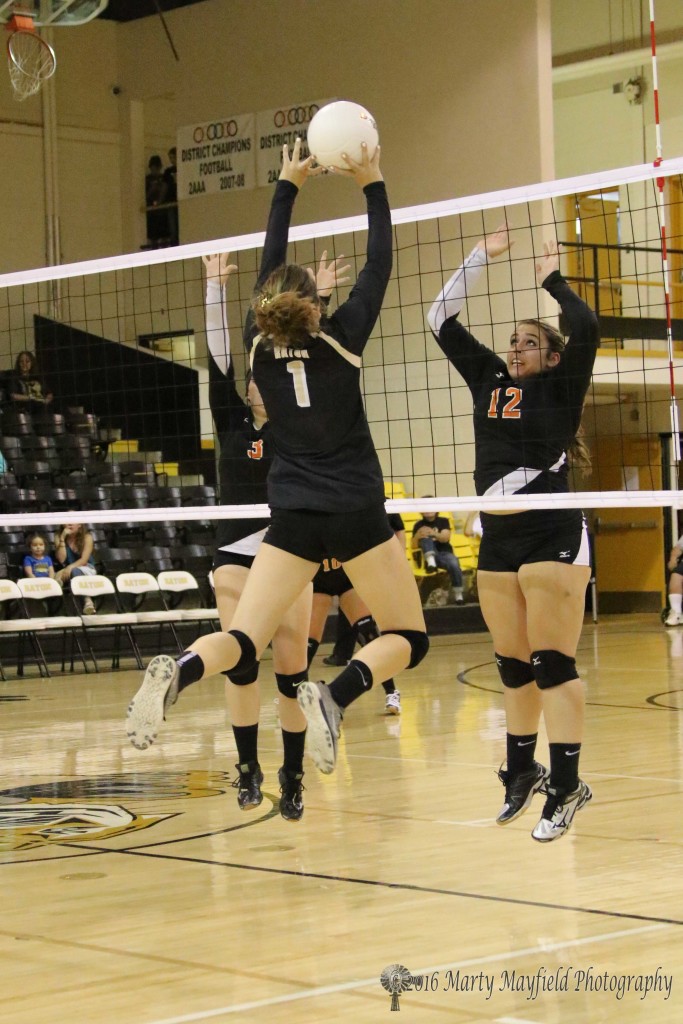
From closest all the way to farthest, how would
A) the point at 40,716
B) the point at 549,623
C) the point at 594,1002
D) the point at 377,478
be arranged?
the point at 594,1002 < the point at 377,478 < the point at 549,623 < the point at 40,716

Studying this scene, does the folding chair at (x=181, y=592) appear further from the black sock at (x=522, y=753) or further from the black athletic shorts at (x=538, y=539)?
the black athletic shorts at (x=538, y=539)

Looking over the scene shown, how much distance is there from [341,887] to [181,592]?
370 inches

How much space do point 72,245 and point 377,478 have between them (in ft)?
56.1

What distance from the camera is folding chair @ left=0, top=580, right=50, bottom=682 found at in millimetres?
12195

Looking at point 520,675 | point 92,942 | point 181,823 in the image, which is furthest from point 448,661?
point 92,942

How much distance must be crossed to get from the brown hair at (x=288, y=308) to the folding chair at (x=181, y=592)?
28.4 feet

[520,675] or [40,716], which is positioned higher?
[520,675]

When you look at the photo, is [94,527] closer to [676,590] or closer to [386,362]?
[386,362]

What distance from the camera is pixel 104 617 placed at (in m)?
12.7

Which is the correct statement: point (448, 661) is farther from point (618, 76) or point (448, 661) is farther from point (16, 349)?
point (618, 76)

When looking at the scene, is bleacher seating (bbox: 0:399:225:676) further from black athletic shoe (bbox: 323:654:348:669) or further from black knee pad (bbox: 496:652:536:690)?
black knee pad (bbox: 496:652:536:690)

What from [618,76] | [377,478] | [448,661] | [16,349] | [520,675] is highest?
[618,76]

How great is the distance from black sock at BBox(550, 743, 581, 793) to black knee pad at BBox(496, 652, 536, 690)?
1.00 ft

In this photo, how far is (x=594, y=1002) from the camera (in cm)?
356
